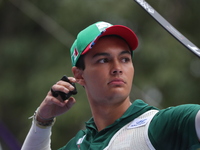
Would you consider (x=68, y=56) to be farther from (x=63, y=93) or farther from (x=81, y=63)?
(x=63, y=93)

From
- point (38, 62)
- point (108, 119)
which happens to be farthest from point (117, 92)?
point (38, 62)

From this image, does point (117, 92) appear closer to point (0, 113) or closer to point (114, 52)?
point (114, 52)

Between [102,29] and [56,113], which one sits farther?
[56,113]

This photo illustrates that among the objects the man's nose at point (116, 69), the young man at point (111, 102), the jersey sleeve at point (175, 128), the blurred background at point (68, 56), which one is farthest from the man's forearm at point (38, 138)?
the blurred background at point (68, 56)

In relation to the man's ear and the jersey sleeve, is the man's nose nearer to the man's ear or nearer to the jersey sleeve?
the man's ear

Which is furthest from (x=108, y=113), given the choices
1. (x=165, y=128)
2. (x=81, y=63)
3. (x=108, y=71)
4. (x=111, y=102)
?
(x=165, y=128)

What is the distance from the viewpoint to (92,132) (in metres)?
3.79

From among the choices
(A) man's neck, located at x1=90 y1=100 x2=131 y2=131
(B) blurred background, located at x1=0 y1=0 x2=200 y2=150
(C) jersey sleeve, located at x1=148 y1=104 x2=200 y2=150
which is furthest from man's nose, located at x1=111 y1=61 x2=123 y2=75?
(B) blurred background, located at x1=0 y1=0 x2=200 y2=150

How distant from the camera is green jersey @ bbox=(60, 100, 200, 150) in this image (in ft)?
9.78

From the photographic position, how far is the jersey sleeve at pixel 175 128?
2971 millimetres

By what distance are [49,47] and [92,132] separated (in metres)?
5.78

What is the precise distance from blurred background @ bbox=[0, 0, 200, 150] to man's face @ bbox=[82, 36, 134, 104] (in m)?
4.68

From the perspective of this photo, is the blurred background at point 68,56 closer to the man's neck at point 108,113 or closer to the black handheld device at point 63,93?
the man's neck at point 108,113

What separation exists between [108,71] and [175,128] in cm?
69
